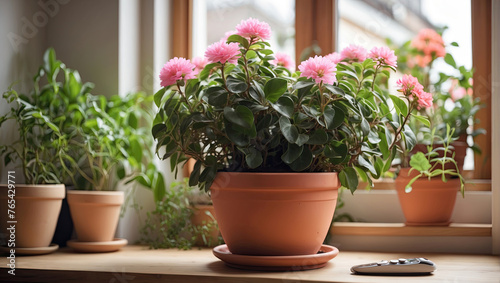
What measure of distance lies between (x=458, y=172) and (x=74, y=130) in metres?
1.05

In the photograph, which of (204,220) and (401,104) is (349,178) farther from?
(204,220)

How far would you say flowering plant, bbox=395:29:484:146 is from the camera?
1567mm

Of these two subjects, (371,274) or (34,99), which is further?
(34,99)

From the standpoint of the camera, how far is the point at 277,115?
116 cm

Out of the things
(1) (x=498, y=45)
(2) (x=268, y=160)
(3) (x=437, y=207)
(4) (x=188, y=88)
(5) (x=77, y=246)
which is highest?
(1) (x=498, y=45)

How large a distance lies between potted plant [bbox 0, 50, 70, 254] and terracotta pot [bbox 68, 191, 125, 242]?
0.17 ft

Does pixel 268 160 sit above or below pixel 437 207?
above

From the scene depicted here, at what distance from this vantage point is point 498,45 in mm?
1323

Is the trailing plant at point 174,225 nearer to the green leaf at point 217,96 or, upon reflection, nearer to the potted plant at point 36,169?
the potted plant at point 36,169

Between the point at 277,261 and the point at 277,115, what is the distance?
0.30 metres

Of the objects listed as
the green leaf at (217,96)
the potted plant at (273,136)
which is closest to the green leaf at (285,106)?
the potted plant at (273,136)

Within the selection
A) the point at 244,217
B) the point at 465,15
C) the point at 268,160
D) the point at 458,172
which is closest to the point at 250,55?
the point at 268,160

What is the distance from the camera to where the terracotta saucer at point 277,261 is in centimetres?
111

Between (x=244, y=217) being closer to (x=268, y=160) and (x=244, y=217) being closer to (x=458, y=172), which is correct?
(x=268, y=160)
